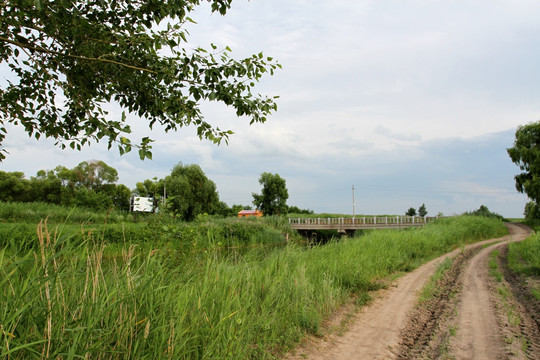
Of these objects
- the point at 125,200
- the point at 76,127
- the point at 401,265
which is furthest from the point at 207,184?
the point at 76,127

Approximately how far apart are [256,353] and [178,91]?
3.42 m

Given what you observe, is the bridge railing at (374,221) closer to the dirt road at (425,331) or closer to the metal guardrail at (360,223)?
the metal guardrail at (360,223)

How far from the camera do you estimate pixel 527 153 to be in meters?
32.1

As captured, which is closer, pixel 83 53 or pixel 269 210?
pixel 83 53

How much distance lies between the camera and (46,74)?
4.79m

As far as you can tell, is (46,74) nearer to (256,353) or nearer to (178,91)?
(178,91)

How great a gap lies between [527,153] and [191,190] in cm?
3751

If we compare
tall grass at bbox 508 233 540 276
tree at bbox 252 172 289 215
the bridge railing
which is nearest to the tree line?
tree at bbox 252 172 289 215

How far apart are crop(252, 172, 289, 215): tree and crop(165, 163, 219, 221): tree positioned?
29.2 feet

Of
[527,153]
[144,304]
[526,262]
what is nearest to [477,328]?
[144,304]

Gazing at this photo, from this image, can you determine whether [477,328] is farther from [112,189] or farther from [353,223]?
[112,189]

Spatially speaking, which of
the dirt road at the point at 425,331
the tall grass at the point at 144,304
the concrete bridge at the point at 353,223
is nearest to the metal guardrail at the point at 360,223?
the concrete bridge at the point at 353,223

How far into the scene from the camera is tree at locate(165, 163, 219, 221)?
43906 mm

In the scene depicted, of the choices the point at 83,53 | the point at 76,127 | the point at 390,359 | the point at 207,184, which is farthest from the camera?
the point at 207,184
